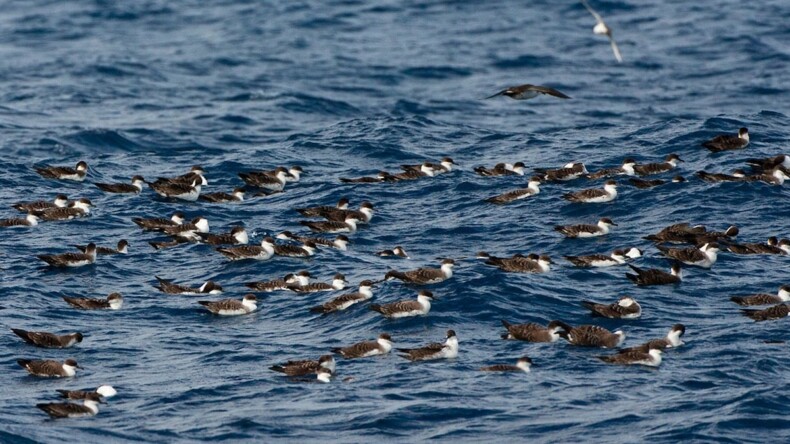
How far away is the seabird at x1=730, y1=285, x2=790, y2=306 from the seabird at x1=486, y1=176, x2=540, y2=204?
7.55m

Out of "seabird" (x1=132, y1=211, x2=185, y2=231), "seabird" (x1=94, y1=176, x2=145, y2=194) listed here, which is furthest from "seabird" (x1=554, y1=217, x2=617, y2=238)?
"seabird" (x1=94, y1=176, x2=145, y2=194)

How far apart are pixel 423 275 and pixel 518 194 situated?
590 centimetres

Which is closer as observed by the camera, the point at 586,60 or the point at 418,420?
the point at 418,420

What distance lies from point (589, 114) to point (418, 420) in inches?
986

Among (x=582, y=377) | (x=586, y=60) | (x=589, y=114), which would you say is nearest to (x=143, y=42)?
(x=586, y=60)

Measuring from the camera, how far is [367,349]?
2077 centimetres

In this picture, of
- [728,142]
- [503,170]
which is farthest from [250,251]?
[728,142]

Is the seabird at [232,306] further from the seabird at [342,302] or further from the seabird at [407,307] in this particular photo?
the seabird at [407,307]

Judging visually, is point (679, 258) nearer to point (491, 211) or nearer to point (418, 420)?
point (491, 211)

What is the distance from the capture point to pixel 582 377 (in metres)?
19.8

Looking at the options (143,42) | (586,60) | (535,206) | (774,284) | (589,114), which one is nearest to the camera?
(774,284)

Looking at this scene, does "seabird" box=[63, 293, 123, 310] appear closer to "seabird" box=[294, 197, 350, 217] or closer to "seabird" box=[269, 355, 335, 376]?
"seabird" box=[269, 355, 335, 376]

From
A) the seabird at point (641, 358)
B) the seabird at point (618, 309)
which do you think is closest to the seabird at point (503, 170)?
the seabird at point (618, 309)

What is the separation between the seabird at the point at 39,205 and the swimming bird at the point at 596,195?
1071cm
